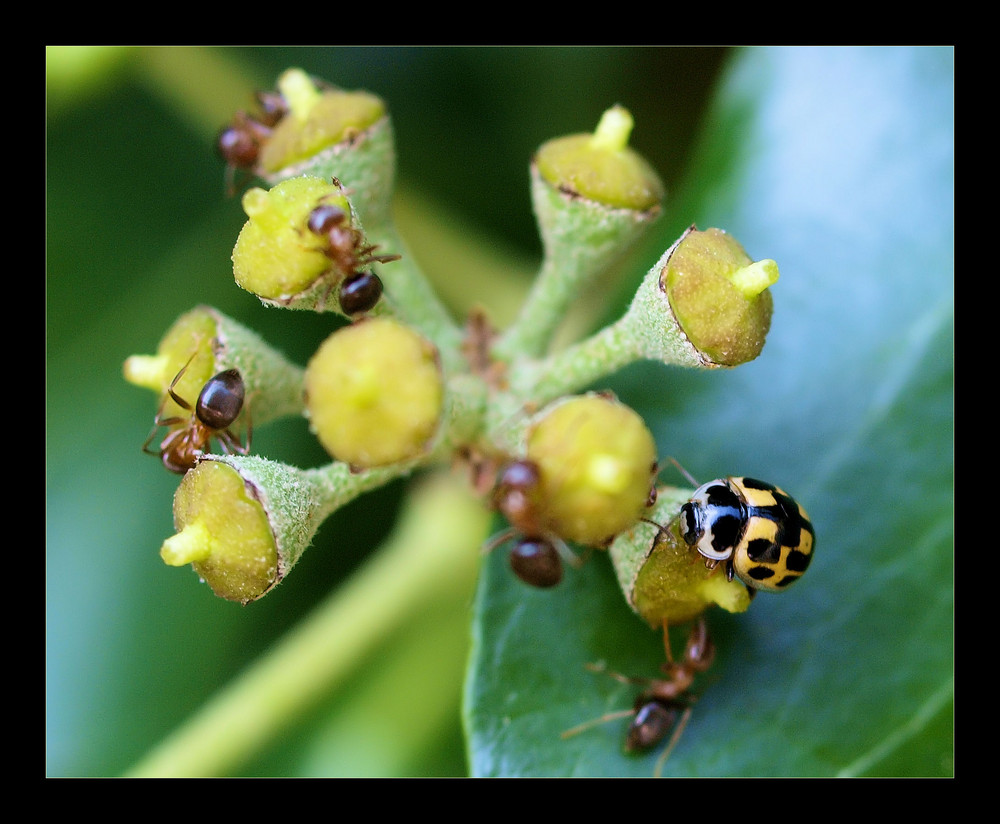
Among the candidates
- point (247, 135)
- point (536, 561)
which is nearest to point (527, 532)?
point (536, 561)

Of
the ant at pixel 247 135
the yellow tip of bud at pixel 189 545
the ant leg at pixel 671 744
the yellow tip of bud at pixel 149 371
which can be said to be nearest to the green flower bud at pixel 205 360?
the yellow tip of bud at pixel 149 371

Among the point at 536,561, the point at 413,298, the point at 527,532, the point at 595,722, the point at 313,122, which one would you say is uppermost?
the point at 313,122

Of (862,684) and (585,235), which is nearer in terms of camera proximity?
(585,235)

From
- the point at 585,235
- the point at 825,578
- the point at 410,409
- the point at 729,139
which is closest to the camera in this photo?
the point at 410,409

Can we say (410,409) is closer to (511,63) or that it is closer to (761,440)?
(761,440)

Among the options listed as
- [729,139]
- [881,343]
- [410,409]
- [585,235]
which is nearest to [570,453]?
[410,409]

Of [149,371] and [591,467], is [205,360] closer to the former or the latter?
[149,371]

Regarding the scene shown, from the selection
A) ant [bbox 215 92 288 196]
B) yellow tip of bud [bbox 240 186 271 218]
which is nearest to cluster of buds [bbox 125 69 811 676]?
yellow tip of bud [bbox 240 186 271 218]

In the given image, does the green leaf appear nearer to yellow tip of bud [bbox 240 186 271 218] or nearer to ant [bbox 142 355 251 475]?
ant [bbox 142 355 251 475]

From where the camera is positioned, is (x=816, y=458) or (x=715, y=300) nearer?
(x=715, y=300)
